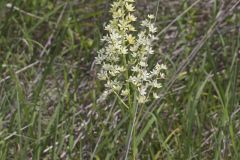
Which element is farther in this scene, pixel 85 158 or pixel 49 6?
pixel 49 6

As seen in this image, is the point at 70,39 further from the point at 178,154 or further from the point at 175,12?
the point at 178,154

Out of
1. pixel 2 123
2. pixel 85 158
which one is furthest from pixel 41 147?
pixel 2 123

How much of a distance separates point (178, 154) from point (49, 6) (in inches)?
75.6

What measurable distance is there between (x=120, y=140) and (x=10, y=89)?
636 mm

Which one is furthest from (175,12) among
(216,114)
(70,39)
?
(216,114)

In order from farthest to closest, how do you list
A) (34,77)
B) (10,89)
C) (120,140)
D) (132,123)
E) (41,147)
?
(34,77) < (10,89) < (120,140) < (41,147) < (132,123)

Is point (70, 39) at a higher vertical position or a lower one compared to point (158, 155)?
higher

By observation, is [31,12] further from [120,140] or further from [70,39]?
[120,140]

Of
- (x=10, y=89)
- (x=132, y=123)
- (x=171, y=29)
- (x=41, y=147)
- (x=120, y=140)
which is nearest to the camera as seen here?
(x=132, y=123)

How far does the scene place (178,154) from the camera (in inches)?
111

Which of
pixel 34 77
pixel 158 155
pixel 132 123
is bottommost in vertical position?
pixel 158 155

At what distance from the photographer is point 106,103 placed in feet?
10.7

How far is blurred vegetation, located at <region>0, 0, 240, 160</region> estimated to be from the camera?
2660 mm

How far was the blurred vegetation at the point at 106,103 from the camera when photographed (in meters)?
2.66
